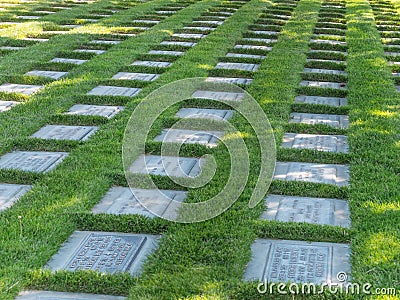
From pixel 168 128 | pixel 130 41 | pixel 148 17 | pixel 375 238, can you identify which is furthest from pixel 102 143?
pixel 148 17

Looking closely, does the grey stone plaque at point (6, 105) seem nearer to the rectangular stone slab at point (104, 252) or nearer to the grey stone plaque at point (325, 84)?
Result: the rectangular stone slab at point (104, 252)

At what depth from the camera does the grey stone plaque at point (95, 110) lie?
19.2 feet

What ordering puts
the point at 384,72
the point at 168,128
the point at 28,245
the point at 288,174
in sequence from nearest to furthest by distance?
the point at 28,245 < the point at 288,174 < the point at 168,128 < the point at 384,72

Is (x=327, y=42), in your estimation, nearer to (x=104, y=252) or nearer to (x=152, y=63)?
(x=152, y=63)

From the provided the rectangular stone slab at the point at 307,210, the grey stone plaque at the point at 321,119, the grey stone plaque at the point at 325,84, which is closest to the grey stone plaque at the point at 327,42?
the grey stone plaque at the point at 325,84

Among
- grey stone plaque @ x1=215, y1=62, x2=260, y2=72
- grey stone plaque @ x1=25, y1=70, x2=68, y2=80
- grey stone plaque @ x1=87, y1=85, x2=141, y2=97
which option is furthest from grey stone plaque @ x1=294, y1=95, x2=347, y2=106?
grey stone plaque @ x1=25, y1=70, x2=68, y2=80

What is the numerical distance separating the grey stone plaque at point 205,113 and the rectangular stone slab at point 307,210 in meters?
1.73

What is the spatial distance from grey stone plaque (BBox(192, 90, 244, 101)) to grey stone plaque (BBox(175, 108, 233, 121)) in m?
0.36

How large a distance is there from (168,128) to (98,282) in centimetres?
251

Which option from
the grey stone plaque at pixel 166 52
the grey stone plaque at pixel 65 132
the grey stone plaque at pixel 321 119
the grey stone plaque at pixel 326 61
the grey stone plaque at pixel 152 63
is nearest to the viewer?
the grey stone plaque at pixel 65 132

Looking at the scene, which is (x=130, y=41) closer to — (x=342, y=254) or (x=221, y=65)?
(x=221, y=65)

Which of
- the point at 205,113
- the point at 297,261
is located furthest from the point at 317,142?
the point at 297,261

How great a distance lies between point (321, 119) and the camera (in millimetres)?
5926

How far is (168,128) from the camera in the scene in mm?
5520
